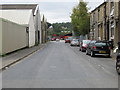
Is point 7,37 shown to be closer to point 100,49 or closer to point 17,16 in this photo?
point 100,49

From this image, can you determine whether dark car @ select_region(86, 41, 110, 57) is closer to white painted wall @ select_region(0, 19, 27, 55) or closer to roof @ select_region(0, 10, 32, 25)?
white painted wall @ select_region(0, 19, 27, 55)

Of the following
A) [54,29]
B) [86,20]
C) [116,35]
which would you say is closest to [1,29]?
[116,35]

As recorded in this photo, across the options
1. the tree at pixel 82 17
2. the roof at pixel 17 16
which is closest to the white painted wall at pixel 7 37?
the roof at pixel 17 16

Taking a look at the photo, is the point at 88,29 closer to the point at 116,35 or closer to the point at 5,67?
the point at 116,35

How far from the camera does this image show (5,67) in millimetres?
13516

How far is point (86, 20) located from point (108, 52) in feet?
102

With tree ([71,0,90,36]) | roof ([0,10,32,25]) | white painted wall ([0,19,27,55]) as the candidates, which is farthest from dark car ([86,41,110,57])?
tree ([71,0,90,36])

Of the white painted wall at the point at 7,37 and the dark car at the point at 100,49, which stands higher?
the white painted wall at the point at 7,37

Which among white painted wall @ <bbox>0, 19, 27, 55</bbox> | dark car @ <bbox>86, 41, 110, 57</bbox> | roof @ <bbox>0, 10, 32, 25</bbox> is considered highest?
roof @ <bbox>0, 10, 32, 25</bbox>

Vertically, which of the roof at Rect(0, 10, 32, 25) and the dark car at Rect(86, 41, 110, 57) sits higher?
the roof at Rect(0, 10, 32, 25)

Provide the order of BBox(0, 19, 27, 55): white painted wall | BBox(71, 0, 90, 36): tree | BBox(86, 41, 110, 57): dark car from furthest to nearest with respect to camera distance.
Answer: BBox(71, 0, 90, 36): tree, BBox(86, 41, 110, 57): dark car, BBox(0, 19, 27, 55): white painted wall

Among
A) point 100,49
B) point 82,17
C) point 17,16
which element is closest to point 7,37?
point 100,49

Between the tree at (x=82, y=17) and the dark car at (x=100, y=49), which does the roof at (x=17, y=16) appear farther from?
the dark car at (x=100, y=49)

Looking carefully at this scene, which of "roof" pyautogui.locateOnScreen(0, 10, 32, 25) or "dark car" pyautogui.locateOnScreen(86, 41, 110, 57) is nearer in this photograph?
"dark car" pyautogui.locateOnScreen(86, 41, 110, 57)
